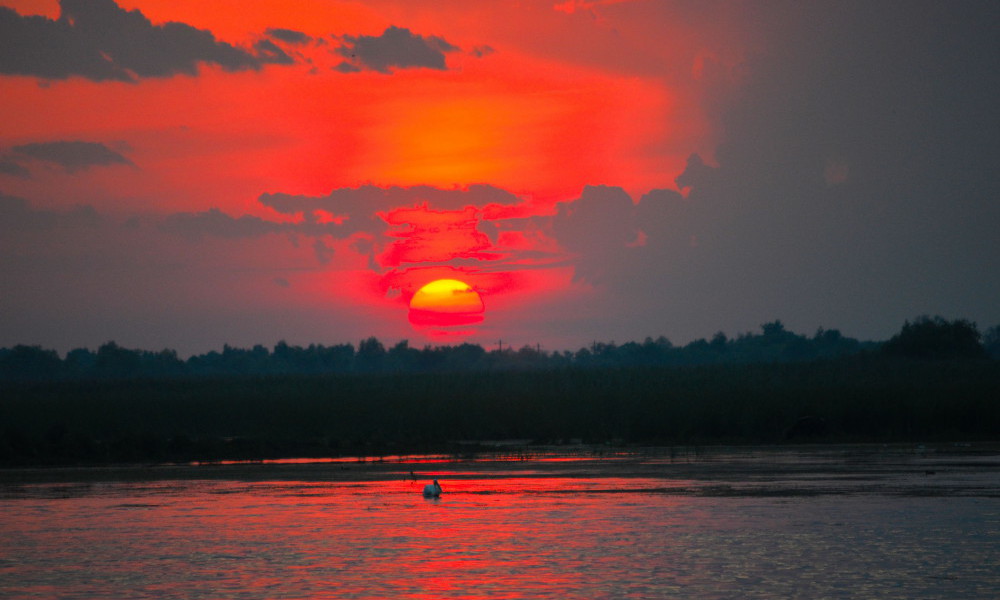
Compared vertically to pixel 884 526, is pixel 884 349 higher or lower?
higher

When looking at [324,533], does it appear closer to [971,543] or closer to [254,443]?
[971,543]

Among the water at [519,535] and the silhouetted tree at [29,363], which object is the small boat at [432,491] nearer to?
the water at [519,535]

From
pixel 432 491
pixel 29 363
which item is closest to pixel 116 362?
pixel 29 363

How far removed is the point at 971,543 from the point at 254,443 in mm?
33439

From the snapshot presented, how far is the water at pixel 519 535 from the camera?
687 inches

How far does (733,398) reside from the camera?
195ft

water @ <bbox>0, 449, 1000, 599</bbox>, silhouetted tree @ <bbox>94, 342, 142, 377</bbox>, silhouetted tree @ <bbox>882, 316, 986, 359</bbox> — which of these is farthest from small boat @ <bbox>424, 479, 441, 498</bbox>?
silhouetted tree @ <bbox>94, 342, 142, 377</bbox>

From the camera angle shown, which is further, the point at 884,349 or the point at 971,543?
the point at 884,349

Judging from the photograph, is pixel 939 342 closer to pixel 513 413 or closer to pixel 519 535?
pixel 513 413

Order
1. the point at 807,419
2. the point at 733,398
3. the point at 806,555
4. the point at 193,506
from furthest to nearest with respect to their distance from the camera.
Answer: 1. the point at 733,398
2. the point at 807,419
3. the point at 193,506
4. the point at 806,555

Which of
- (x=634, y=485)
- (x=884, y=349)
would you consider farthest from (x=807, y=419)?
(x=884, y=349)

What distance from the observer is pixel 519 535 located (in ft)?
72.8

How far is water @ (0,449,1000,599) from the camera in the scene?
17.5 metres

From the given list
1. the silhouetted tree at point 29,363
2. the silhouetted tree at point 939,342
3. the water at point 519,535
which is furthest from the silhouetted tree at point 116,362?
the water at point 519,535
